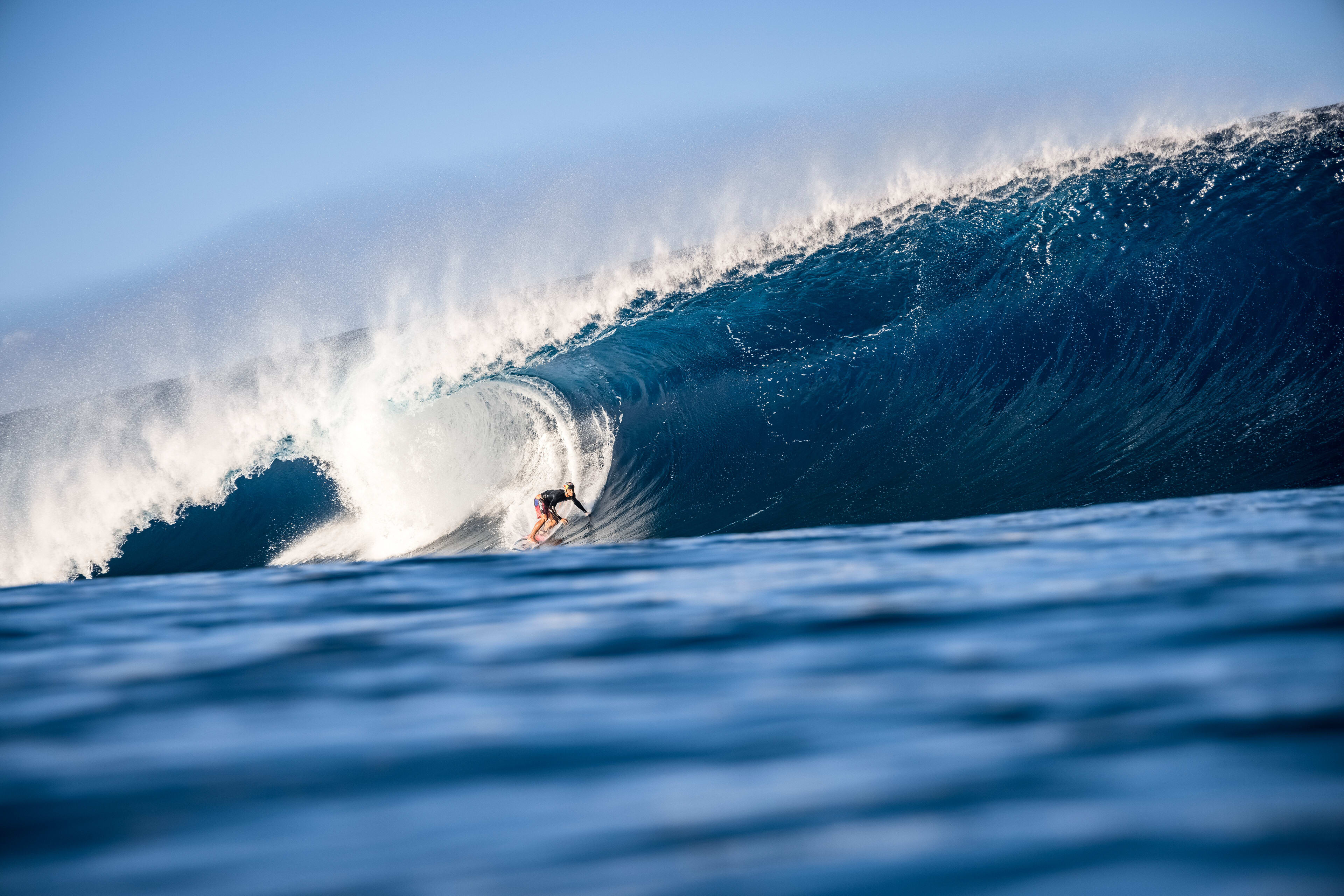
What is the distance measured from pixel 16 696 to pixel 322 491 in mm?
11409

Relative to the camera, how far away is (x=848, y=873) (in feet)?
2.22

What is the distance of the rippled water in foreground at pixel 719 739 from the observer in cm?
71

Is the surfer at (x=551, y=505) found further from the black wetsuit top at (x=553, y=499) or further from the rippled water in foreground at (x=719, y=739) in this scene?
the rippled water in foreground at (x=719, y=739)

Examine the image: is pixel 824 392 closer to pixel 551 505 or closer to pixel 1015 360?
pixel 1015 360

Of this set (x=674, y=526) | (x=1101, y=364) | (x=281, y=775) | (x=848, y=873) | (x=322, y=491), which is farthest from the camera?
(x=322, y=491)

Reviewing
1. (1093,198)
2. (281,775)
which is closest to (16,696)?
(281,775)

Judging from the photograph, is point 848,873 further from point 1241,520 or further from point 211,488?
point 211,488

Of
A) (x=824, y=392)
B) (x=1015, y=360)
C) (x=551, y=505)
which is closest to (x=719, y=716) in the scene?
(x=551, y=505)

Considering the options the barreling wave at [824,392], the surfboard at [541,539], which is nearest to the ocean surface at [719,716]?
the barreling wave at [824,392]

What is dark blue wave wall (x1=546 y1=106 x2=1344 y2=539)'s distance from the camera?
851 cm

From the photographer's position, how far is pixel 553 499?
9523 mm

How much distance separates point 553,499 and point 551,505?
0.31 ft

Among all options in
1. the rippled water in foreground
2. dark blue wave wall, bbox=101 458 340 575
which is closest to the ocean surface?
the rippled water in foreground

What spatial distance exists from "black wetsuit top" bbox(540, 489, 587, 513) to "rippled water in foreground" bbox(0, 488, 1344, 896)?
741 centimetres
